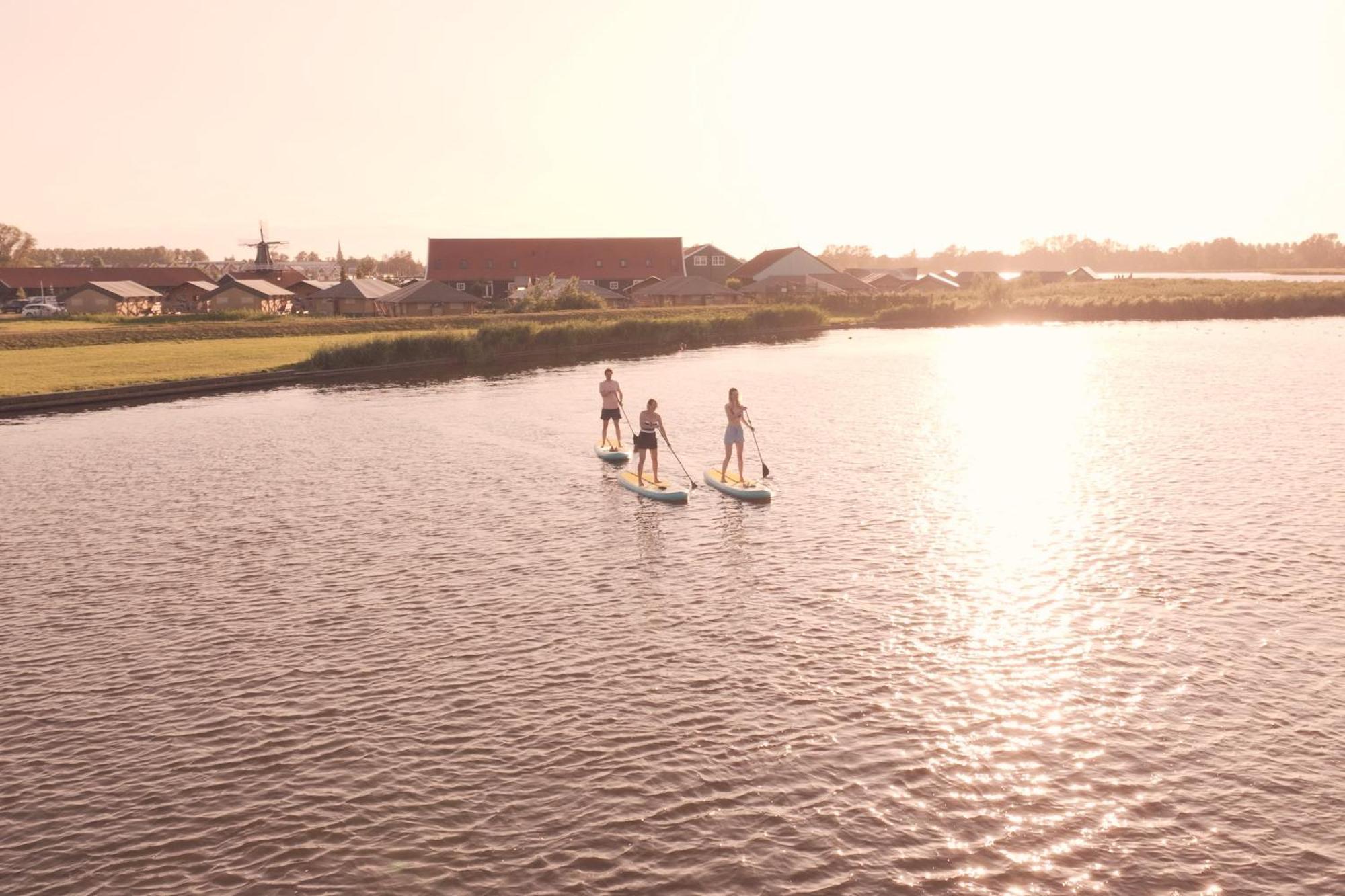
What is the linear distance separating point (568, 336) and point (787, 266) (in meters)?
64.7

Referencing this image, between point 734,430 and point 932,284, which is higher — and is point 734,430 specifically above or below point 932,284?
below

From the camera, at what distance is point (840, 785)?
11.9 meters

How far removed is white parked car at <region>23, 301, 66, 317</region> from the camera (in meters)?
105

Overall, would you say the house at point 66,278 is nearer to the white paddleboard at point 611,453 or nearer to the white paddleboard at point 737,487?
the white paddleboard at point 611,453

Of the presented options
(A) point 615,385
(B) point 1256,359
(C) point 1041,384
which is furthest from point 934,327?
(A) point 615,385

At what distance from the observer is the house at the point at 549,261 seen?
131 metres

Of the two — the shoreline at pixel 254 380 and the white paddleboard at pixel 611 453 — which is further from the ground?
the shoreline at pixel 254 380

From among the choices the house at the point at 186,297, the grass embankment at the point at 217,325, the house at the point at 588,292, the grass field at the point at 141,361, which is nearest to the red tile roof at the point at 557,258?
the house at the point at 588,292

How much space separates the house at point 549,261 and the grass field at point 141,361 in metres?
53.5

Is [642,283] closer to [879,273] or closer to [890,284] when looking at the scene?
[890,284]

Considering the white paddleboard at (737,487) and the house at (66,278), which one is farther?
the house at (66,278)

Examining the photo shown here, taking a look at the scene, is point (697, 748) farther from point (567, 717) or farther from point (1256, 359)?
point (1256, 359)

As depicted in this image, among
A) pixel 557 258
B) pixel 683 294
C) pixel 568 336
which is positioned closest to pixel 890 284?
pixel 683 294

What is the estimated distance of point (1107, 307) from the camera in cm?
11344
